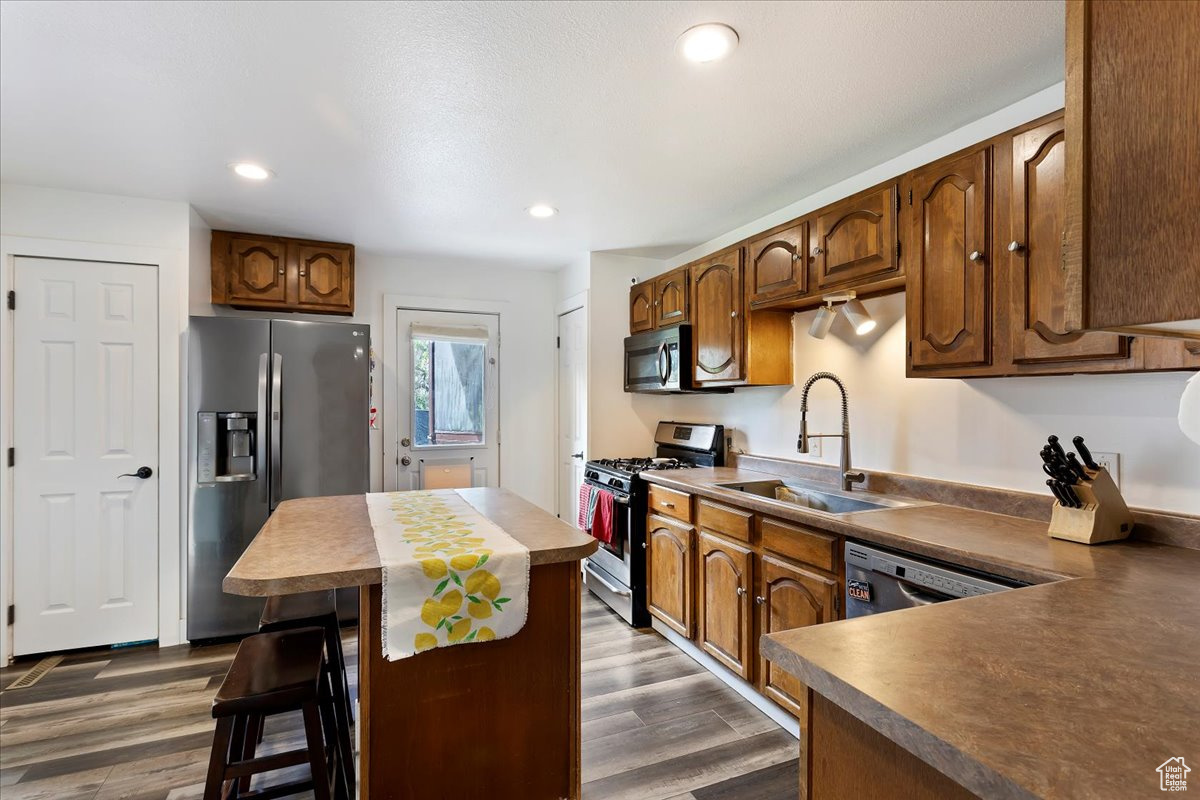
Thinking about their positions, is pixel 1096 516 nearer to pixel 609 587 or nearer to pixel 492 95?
pixel 492 95

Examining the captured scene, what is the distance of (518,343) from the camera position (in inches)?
182

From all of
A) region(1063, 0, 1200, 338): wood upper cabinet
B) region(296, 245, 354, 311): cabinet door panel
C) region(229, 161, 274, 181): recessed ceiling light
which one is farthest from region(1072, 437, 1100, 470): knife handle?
region(296, 245, 354, 311): cabinet door panel

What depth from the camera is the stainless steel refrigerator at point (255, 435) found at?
3117 millimetres

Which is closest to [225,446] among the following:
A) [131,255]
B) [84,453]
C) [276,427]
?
[276,427]

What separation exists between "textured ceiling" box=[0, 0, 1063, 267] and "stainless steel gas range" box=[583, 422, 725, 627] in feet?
4.86

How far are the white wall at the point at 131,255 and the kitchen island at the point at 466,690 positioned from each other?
1862 mm

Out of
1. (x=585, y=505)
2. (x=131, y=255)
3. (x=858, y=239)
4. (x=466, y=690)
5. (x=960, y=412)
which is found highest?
(x=131, y=255)

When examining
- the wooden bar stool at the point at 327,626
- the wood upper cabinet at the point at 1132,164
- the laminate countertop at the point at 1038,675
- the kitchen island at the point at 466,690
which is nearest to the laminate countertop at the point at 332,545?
the kitchen island at the point at 466,690

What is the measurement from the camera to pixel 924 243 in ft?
6.68

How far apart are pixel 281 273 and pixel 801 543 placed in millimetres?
3481

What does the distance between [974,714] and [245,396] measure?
3520 mm

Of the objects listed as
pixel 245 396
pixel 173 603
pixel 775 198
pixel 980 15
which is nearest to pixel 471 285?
pixel 245 396

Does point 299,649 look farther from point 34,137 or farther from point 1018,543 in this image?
point 34,137

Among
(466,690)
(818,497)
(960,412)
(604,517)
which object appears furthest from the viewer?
(604,517)
